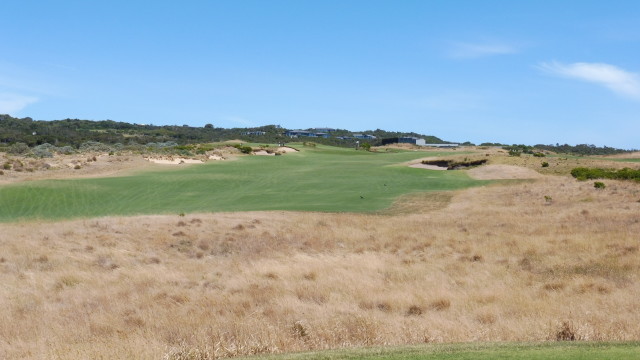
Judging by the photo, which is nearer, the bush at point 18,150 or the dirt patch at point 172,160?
the dirt patch at point 172,160

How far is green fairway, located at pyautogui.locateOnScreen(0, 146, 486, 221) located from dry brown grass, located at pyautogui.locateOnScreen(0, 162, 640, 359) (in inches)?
216

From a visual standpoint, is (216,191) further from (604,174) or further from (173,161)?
(604,174)

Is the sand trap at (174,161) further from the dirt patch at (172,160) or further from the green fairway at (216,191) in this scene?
the green fairway at (216,191)

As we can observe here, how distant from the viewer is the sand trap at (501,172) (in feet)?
161

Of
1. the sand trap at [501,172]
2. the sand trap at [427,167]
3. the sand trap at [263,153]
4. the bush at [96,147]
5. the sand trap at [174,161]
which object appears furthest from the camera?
the sand trap at [263,153]

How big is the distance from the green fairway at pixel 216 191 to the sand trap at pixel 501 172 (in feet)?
5.82

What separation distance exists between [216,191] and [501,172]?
1064 inches

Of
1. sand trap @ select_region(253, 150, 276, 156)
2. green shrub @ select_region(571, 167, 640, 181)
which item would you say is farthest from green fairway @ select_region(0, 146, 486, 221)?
sand trap @ select_region(253, 150, 276, 156)

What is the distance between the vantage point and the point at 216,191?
40.9 metres

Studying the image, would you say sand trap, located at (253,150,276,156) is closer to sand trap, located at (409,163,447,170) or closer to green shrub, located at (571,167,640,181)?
sand trap, located at (409,163,447,170)

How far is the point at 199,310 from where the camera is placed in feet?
41.1

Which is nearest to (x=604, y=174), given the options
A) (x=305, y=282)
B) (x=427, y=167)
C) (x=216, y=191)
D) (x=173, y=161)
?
(x=427, y=167)

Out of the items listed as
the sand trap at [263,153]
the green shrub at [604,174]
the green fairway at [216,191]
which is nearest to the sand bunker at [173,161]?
the green fairway at [216,191]

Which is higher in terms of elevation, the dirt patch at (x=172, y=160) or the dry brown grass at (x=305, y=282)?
the dirt patch at (x=172, y=160)
